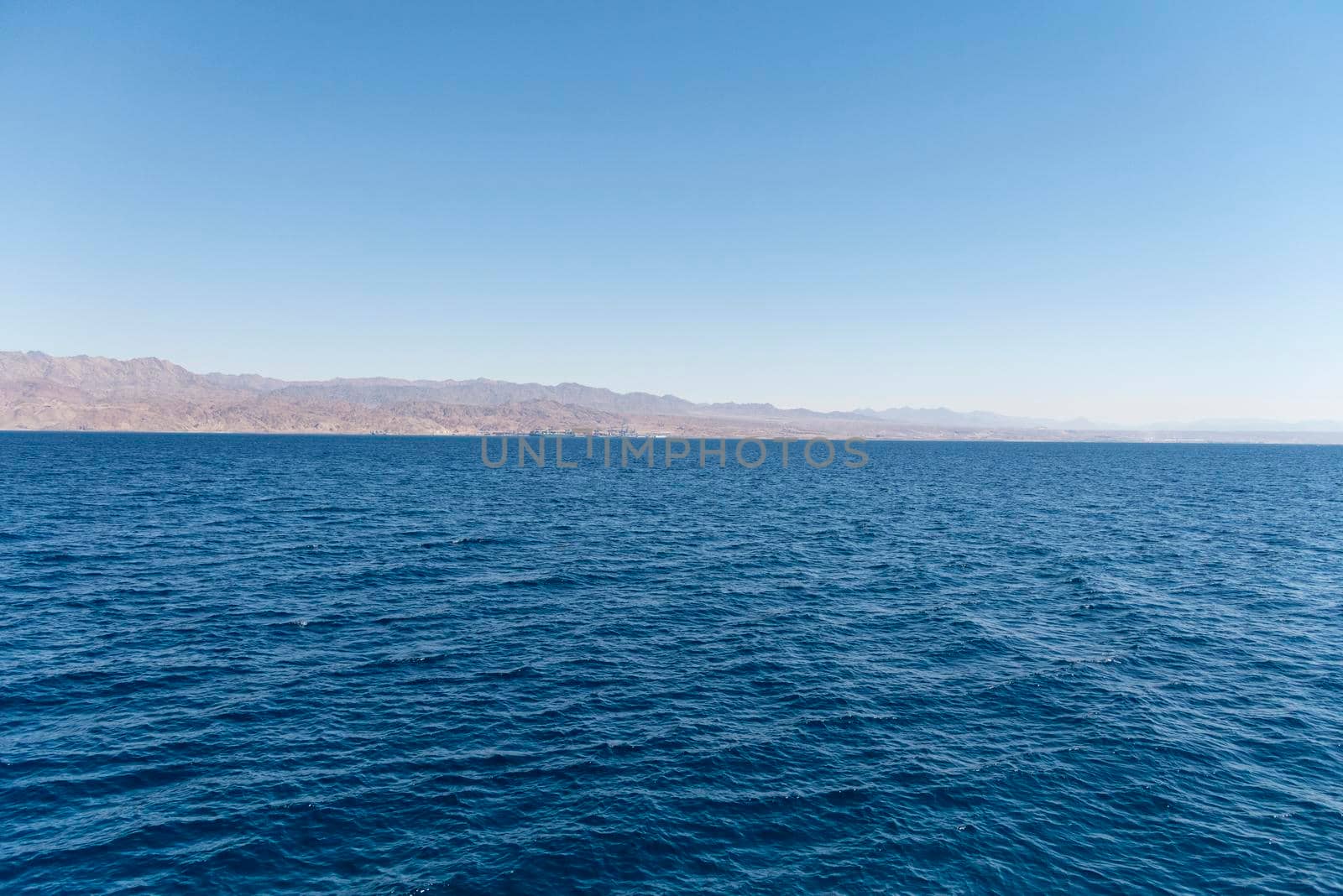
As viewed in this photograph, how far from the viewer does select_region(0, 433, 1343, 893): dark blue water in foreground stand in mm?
23844

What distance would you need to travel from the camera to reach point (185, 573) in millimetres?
58469

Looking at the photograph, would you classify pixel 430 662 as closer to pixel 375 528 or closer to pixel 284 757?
pixel 284 757

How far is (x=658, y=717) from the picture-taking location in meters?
34.1

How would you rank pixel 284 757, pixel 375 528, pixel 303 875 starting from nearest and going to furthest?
pixel 303 875, pixel 284 757, pixel 375 528

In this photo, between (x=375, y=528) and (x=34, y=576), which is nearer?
(x=34, y=576)

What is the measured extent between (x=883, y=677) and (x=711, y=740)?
44.0 ft

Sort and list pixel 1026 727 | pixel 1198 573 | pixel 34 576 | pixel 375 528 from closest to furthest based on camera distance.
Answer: pixel 1026 727, pixel 34 576, pixel 1198 573, pixel 375 528

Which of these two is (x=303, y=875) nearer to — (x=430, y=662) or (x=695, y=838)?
(x=695, y=838)

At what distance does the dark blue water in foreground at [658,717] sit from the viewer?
939 inches

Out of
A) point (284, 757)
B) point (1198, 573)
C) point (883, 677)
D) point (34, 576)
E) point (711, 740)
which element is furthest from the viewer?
point (1198, 573)

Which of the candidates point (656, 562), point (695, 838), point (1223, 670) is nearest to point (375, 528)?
point (656, 562)

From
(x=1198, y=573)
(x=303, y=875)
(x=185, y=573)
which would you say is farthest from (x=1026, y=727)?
(x=185, y=573)

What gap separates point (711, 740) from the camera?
104ft

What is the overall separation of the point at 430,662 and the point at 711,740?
18876 mm
